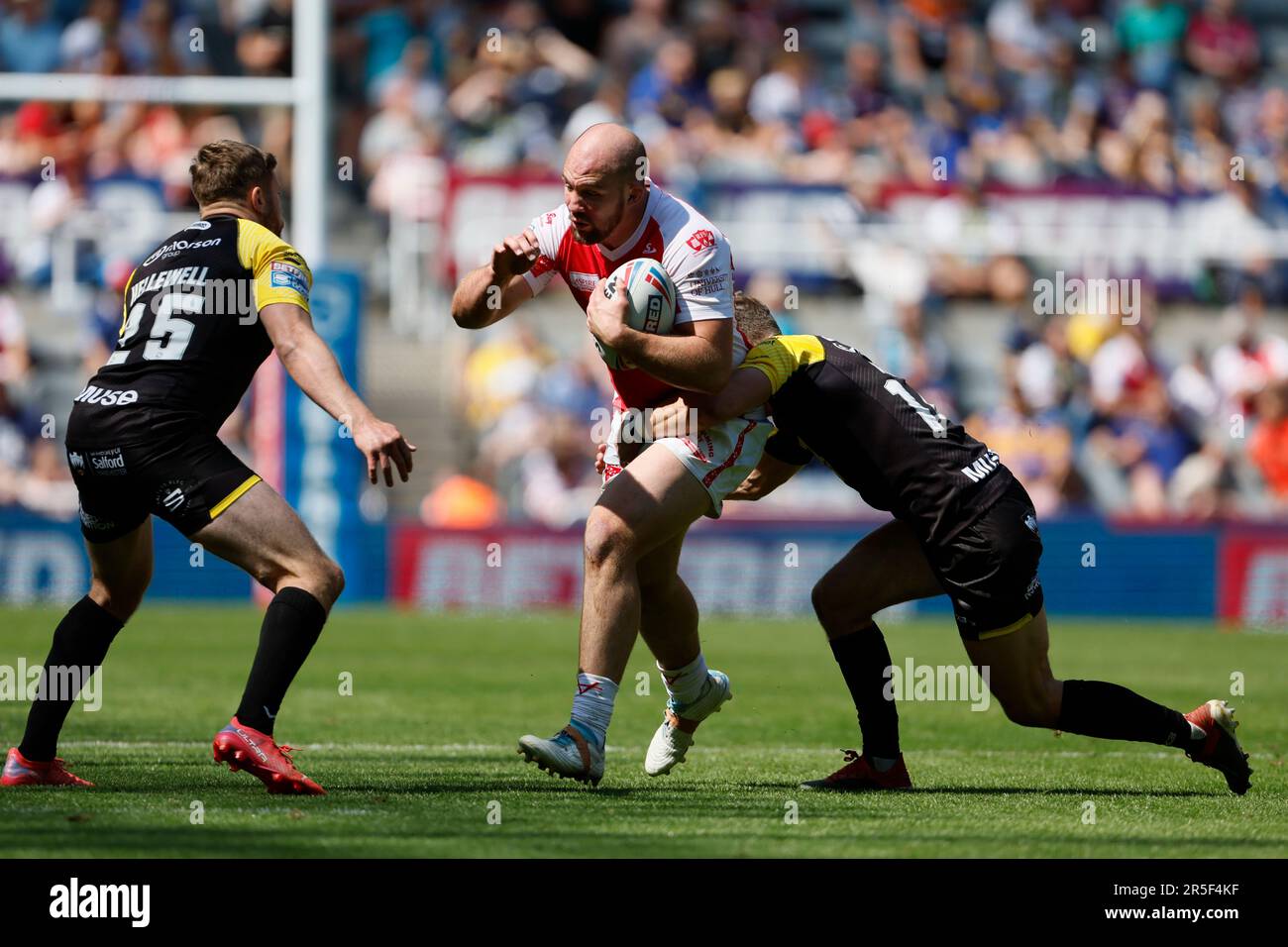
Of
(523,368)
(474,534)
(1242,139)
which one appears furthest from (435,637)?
(1242,139)

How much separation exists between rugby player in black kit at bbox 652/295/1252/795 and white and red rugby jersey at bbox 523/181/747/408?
0.26 meters

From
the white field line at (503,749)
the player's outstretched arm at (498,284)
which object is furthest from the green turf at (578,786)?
the player's outstretched arm at (498,284)

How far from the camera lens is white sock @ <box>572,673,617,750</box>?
661cm

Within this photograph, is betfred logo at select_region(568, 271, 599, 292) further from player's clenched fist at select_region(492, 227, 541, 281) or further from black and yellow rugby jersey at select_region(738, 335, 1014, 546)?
Answer: black and yellow rugby jersey at select_region(738, 335, 1014, 546)

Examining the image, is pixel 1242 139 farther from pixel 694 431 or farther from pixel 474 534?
pixel 694 431

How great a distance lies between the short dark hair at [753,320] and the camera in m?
7.33

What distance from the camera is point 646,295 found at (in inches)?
266

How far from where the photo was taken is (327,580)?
6.57m

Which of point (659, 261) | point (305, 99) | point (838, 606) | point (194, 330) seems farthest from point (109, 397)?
point (305, 99)

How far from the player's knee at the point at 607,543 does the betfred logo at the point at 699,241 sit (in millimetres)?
1020

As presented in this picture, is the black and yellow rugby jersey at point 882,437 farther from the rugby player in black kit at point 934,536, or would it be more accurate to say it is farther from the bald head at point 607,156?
the bald head at point 607,156

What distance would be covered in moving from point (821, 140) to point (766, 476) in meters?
15.7

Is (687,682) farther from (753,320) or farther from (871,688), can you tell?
(753,320)

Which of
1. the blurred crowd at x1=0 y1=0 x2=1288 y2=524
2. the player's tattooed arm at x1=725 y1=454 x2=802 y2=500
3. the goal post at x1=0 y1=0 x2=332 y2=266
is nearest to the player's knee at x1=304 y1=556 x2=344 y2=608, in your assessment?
the player's tattooed arm at x1=725 y1=454 x2=802 y2=500
